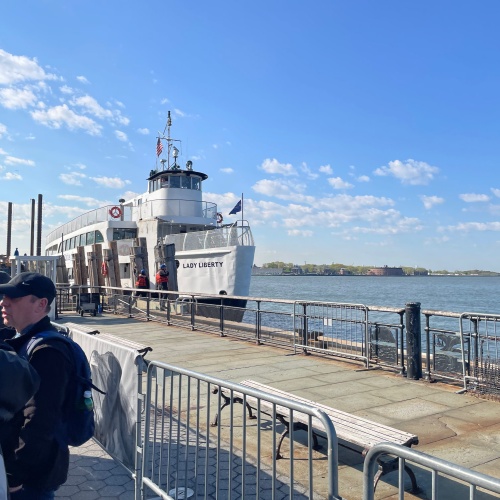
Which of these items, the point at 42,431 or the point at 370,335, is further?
the point at 370,335

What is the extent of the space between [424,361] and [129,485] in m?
5.69

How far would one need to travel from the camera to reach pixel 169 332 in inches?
526

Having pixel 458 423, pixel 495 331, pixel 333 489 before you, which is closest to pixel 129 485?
pixel 333 489

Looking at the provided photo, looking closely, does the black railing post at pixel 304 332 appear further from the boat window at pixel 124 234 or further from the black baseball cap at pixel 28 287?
the boat window at pixel 124 234

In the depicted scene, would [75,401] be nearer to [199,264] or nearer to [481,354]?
[481,354]

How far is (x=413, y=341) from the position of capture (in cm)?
733

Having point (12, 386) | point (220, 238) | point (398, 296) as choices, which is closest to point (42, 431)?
point (12, 386)

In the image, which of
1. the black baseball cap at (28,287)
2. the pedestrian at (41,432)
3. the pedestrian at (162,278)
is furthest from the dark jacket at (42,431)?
the pedestrian at (162,278)

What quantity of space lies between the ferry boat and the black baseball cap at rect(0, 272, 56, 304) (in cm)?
1688

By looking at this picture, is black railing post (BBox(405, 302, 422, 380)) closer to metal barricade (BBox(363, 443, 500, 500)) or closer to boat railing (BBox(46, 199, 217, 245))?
metal barricade (BBox(363, 443, 500, 500))

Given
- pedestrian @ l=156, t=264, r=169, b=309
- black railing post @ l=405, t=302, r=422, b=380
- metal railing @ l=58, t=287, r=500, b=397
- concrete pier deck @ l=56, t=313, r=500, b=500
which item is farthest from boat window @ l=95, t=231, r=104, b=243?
black railing post @ l=405, t=302, r=422, b=380

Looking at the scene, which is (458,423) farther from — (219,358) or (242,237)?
(242,237)

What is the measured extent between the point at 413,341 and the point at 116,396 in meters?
4.70

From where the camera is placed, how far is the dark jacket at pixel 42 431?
7.63ft
